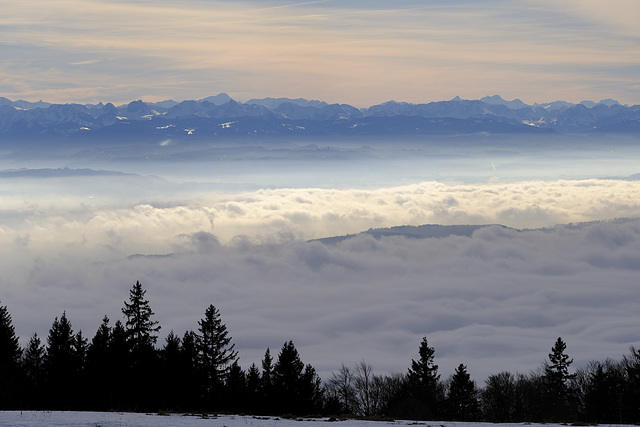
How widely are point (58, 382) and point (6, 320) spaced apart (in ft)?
71.2

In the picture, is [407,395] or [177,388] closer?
[177,388]

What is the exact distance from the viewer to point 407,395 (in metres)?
96.4

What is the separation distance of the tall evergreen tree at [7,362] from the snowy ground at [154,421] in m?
26.1

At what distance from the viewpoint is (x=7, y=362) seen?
228 feet

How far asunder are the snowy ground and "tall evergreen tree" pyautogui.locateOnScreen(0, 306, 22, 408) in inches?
1029

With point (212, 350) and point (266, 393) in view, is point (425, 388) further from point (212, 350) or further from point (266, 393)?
point (266, 393)

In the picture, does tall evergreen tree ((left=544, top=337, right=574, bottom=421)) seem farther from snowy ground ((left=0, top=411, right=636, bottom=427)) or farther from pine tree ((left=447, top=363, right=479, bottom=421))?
snowy ground ((left=0, top=411, right=636, bottom=427))

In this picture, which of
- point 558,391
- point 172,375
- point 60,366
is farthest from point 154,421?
point 558,391

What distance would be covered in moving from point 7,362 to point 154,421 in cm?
4529

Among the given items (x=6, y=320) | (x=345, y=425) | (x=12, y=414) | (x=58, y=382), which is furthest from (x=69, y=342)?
(x=345, y=425)

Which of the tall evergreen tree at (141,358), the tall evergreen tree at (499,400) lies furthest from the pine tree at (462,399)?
the tall evergreen tree at (141,358)

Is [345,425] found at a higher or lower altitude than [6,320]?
lower

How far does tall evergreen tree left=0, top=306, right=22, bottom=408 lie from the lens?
6115 centimetres

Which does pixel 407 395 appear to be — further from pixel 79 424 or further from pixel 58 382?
pixel 79 424
